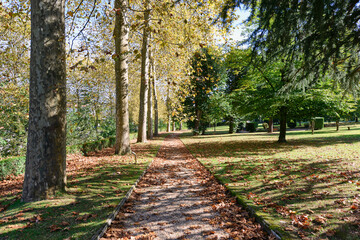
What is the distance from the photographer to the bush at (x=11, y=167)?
7.59 metres

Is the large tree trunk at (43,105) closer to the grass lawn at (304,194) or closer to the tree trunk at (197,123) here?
the grass lawn at (304,194)

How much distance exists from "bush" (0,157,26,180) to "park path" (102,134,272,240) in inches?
210

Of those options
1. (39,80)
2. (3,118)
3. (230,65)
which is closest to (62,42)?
(39,80)

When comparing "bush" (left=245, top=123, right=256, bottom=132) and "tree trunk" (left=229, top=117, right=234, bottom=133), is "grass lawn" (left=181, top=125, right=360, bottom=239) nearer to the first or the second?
"tree trunk" (left=229, top=117, right=234, bottom=133)

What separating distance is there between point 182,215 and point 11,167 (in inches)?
296

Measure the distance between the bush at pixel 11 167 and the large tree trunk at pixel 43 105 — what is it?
4.17 m

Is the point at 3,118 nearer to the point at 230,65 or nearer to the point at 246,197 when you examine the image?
the point at 246,197

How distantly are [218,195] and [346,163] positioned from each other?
215 inches

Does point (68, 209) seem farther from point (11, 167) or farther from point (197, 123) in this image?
point (197, 123)

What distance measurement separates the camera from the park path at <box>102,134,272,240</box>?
3.45m

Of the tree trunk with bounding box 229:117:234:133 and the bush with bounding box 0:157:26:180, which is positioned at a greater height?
the tree trunk with bounding box 229:117:234:133

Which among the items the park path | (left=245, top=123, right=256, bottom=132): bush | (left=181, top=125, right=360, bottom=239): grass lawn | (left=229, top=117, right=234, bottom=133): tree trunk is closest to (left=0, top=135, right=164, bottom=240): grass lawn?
the park path

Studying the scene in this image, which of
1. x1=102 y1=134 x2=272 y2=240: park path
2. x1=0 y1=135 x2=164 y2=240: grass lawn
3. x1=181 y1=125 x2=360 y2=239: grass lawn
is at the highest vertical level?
x1=181 y1=125 x2=360 y2=239: grass lawn

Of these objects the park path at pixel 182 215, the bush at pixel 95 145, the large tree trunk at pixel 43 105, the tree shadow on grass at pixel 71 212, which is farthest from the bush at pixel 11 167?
the park path at pixel 182 215
